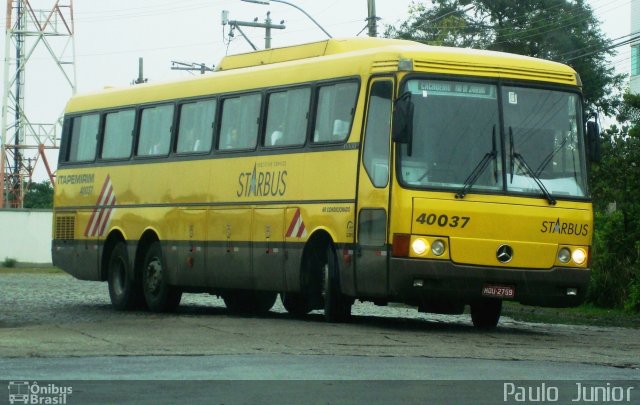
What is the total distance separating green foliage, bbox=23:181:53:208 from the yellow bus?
78170 mm

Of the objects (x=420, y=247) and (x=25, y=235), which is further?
(x=25, y=235)

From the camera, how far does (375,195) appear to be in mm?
18422

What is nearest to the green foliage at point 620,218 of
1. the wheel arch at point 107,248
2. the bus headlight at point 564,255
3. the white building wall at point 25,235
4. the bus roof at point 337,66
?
the bus roof at point 337,66

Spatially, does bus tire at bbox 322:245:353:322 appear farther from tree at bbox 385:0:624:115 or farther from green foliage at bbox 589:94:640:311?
tree at bbox 385:0:624:115

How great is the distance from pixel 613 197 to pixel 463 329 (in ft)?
32.0

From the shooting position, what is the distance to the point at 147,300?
2423 cm

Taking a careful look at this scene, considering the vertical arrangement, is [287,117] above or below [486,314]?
above

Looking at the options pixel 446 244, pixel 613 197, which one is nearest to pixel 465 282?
pixel 446 244

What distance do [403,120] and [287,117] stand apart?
11.1 ft

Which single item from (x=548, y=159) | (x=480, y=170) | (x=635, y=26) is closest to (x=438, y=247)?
(x=480, y=170)

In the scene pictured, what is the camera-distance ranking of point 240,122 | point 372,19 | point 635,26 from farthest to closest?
1. point 635,26
2. point 372,19
3. point 240,122

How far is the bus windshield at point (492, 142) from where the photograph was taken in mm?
18250

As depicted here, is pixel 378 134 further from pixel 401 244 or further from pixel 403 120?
pixel 401 244

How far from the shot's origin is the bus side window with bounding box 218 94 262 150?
21.7 meters
